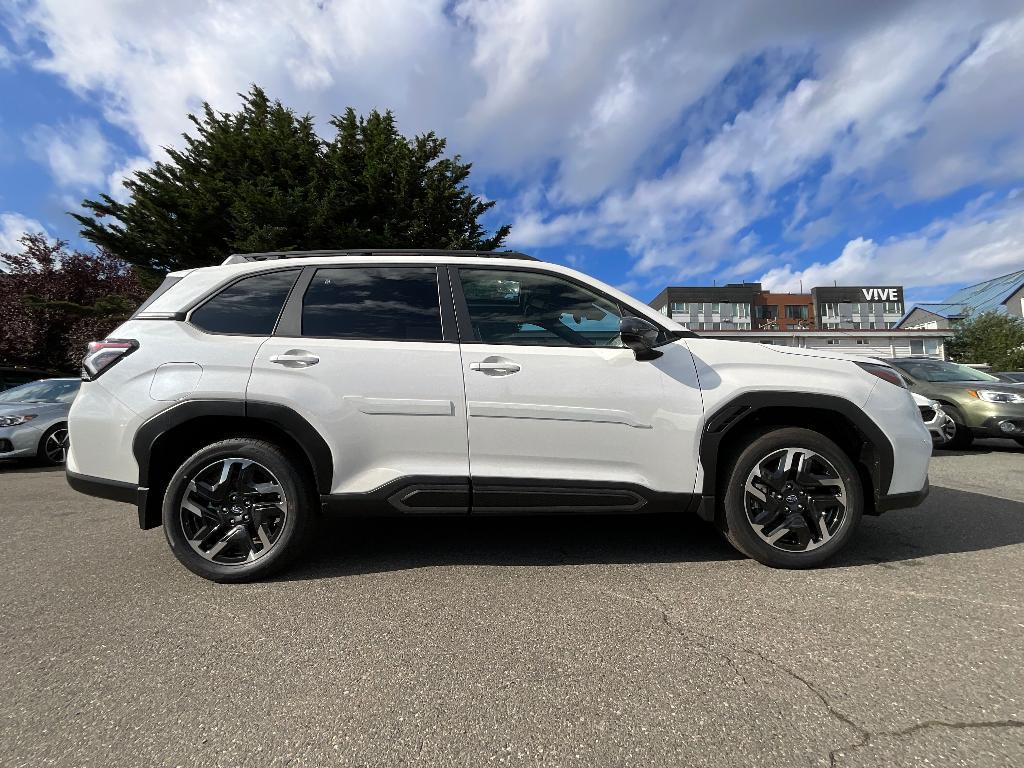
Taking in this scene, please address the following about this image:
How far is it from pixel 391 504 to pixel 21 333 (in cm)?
2231

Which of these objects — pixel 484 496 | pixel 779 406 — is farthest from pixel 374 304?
pixel 779 406

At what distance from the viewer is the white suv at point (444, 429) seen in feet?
9.12

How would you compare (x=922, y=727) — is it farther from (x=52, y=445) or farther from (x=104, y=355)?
(x=52, y=445)

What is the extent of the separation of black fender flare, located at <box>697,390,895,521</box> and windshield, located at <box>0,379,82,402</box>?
31.9 ft

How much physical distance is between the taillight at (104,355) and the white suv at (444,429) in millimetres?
12

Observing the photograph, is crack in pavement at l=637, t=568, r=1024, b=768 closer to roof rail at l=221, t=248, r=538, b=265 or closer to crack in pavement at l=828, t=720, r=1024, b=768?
crack in pavement at l=828, t=720, r=1024, b=768

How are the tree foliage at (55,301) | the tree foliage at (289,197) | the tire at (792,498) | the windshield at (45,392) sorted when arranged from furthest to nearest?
the tree foliage at (55,301)
the tree foliage at (289,197)
the windshield at (45,392)
the tire at (792,498)

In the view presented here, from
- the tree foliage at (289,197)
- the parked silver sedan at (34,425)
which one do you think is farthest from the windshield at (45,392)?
the tree foliage at (289,197)

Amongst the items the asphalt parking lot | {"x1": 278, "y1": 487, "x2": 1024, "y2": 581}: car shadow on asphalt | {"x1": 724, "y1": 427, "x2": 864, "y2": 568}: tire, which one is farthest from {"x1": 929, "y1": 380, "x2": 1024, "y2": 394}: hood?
{"x1": 724, "y1": 427, "x2": 864, "y2": 568}: tire

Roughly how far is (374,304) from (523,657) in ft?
6.67

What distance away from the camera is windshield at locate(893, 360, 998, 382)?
852 centimetres

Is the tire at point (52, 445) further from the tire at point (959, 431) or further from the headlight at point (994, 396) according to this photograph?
the headlight at point (994, 396)

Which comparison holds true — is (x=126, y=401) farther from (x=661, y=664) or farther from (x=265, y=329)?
(x=661, y=664)

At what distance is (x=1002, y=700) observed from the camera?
1.75 m
